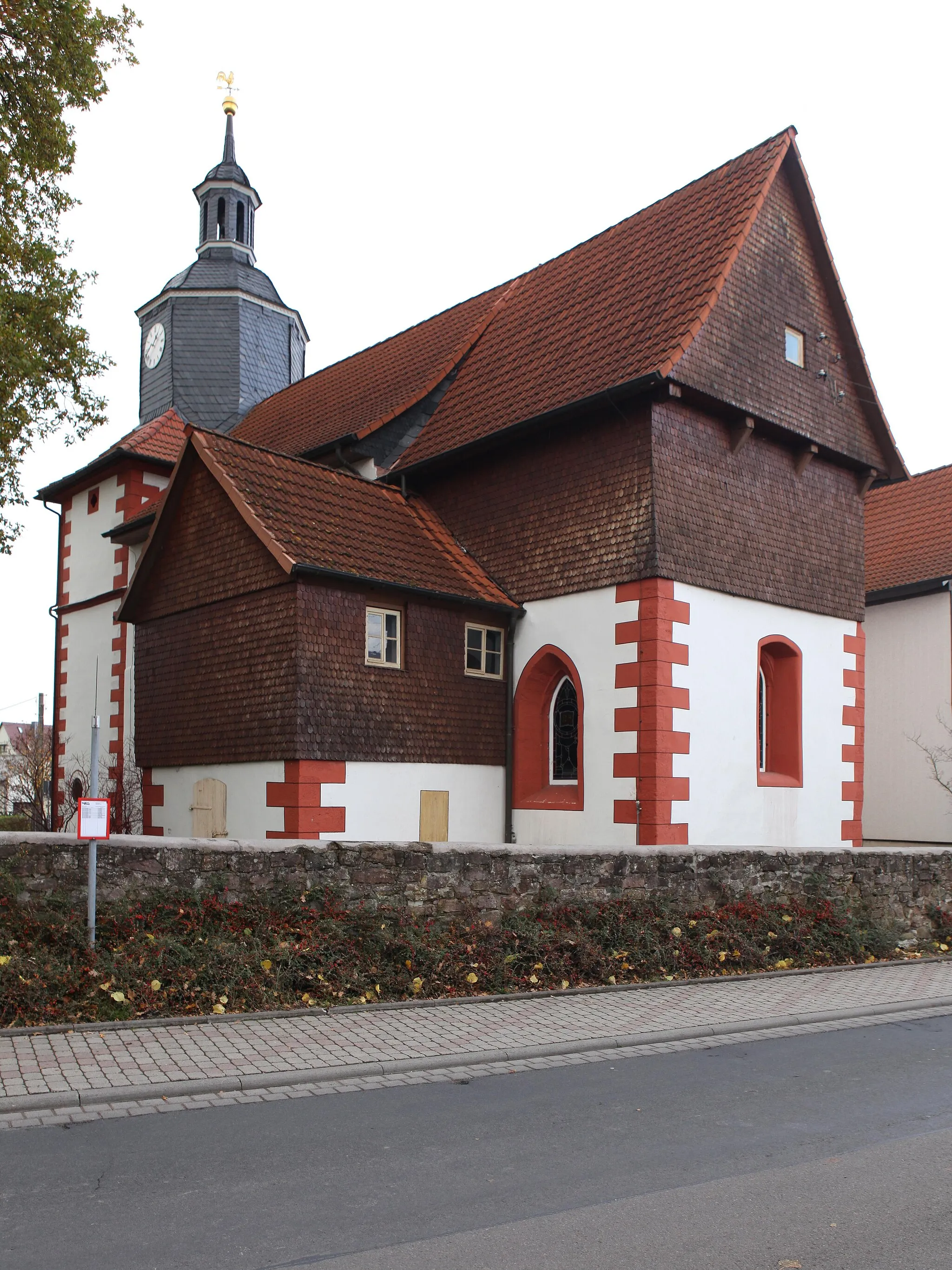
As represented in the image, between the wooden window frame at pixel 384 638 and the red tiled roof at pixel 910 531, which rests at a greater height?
the red tiled roof at pixel 910 531

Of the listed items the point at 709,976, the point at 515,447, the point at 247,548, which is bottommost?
the point at 709,976

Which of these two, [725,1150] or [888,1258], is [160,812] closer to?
[725,1150]

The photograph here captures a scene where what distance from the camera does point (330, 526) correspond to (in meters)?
16.2

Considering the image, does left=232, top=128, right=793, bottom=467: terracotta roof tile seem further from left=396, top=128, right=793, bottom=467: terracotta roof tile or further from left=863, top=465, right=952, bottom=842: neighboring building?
left=863, top=465, right=952, bottom=842: neighboring building

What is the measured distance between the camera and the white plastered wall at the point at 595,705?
15.7m

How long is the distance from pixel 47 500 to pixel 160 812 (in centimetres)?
1157

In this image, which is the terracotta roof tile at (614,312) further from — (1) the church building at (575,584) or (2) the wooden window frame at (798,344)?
(2) the wooden window frame at (798,344)

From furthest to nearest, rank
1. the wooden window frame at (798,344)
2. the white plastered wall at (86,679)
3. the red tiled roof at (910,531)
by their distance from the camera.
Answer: the white plastered wall at (86,679), the red tiled roof at (910,531), the wooden window frame at (798,344)

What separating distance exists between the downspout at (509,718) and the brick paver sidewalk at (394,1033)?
246 inches

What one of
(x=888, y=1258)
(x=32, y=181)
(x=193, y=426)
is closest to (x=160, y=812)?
(x=193, y=426)

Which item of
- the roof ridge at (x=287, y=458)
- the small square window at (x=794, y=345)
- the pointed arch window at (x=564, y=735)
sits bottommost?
the pointed arch window at (x=564, y=735)

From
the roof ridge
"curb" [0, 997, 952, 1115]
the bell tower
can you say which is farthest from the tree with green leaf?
the bell tower

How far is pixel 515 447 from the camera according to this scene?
58.3 ft

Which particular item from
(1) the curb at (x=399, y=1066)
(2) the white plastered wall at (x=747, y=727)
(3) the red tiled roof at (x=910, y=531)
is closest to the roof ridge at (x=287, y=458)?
(2) the white plastered wall at (x=747, y=727)
